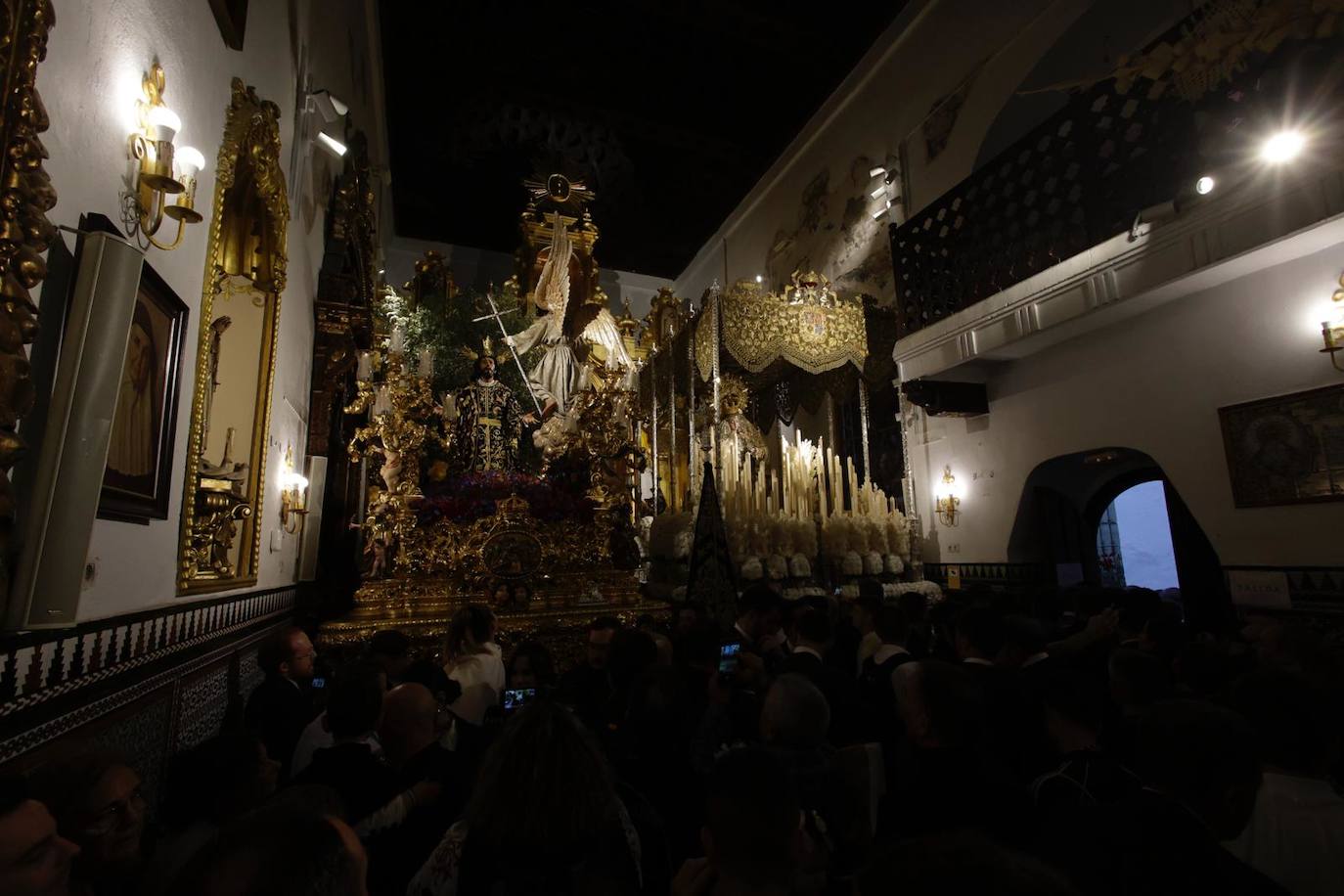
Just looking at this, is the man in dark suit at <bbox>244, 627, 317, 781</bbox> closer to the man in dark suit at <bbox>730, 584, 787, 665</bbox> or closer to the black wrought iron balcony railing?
the man in dark suit at <bbox>730, 584, 787, 665</bbox>

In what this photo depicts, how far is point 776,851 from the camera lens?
4.29ft

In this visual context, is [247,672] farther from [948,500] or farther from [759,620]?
[948,500]

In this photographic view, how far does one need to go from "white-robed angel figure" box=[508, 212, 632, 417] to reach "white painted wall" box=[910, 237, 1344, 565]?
219 inches

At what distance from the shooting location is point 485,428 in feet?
27.0

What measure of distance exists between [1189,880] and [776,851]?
3.01 feet

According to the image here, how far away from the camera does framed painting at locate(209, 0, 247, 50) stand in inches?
129

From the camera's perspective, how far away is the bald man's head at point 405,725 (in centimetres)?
204

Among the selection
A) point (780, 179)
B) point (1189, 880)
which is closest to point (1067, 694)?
point (1189, 880)

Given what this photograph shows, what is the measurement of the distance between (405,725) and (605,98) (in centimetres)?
1322

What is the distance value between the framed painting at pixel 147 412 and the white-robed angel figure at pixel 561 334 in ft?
21.9

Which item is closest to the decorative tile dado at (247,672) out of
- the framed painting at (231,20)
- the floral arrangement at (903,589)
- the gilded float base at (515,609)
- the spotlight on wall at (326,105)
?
the gilded float base at (515,609)

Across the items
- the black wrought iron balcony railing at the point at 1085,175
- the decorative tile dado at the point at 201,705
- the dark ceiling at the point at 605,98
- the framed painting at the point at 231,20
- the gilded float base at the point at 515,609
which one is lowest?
the decorative tile dado at the point at 201,705

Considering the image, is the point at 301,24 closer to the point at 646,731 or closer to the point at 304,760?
the point at 304,760

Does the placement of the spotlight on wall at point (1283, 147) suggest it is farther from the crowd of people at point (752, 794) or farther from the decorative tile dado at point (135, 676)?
the decorative tile dado at point (135, 676)
